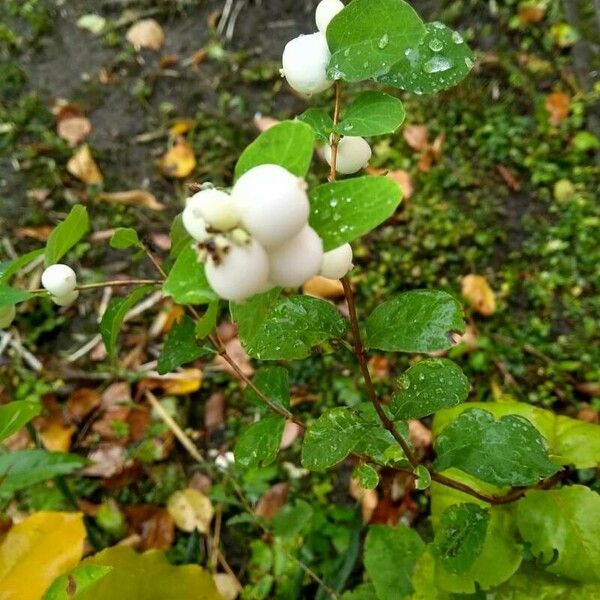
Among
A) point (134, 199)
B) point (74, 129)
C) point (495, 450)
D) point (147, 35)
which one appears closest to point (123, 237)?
point (495, 450)

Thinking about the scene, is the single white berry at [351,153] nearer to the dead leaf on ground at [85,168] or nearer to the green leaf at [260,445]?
the green leaf at [260,445]

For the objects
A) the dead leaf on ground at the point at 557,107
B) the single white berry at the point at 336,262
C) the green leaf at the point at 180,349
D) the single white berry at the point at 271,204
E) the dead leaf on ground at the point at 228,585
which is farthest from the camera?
the dead leaf on ground at the point at 557,107

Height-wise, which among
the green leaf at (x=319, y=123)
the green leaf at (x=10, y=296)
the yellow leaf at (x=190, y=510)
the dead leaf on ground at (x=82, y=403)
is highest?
the green leaf at (x=319, y=123)

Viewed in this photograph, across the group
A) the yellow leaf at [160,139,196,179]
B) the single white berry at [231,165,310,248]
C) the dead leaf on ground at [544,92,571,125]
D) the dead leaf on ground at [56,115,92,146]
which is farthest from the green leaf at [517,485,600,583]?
the dead leaf on ground at [56,115,92,146]

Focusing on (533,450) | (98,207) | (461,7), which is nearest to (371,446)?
(533,450)

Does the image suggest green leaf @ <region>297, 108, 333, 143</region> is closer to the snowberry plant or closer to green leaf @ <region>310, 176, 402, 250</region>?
the snowberry plant

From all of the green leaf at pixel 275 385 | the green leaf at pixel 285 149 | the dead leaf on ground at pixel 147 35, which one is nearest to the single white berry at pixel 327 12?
the green leaf at pixel 285 149

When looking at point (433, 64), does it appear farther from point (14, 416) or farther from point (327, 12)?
point (14, 416)
